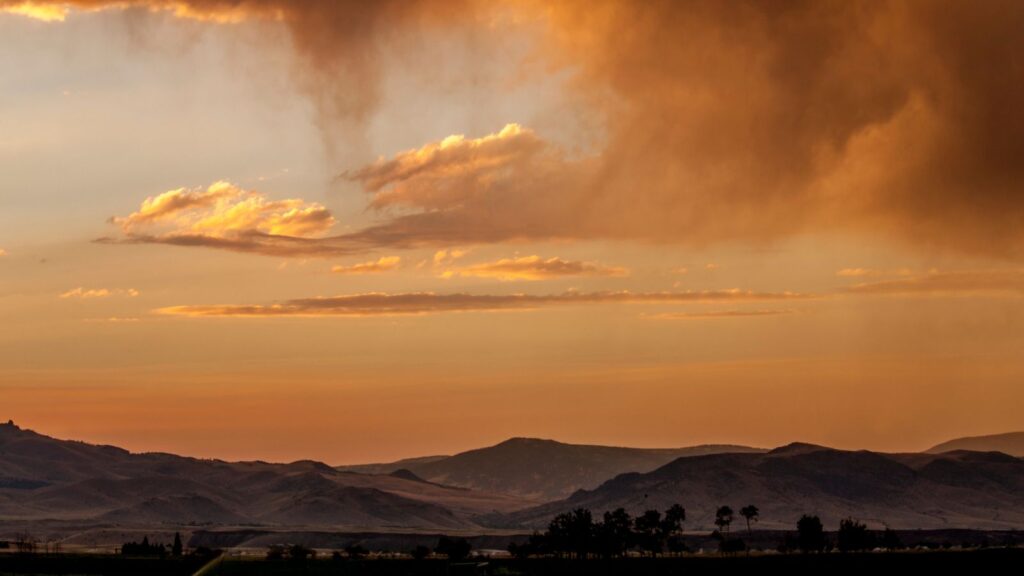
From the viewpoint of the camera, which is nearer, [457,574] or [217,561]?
[217,561]

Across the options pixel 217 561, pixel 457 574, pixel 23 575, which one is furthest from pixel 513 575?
pixel 217 561

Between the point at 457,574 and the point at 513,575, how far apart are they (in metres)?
7.73

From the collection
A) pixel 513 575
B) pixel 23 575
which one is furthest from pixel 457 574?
pixel 23 575

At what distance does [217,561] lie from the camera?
8681 cm

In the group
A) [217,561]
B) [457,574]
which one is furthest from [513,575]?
[217,561]

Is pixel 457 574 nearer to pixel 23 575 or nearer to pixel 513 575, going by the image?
pixel 513 575

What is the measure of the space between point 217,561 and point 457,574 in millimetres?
115129

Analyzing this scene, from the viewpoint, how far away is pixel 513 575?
19775 cm

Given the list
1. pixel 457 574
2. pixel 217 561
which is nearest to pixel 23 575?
pixel 457 574

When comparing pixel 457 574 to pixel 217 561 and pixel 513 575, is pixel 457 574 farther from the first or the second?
pixel 217 561

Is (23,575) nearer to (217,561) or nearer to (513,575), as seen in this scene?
(513,575)

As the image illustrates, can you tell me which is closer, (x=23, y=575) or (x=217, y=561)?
(x=217, y=561)

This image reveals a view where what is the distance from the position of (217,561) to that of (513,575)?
114548 millimetres

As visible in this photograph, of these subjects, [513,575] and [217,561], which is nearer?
[217,561]
